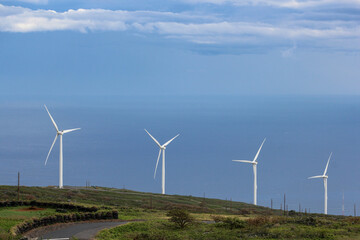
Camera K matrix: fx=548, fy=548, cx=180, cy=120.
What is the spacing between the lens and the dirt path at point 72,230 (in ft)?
108

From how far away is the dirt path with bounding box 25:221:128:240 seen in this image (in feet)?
108

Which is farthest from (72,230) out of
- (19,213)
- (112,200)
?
(112,200)

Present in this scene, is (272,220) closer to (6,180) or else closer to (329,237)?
(329,237)

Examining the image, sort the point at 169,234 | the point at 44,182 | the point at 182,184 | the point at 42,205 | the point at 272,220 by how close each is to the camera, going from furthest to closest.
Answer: the point at 182,184
the point at 44,182
the point at 42,205
the point at 272,220
the point at 169,234

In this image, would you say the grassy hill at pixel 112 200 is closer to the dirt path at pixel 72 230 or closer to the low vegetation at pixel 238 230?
the dirt path at pixel 72 230

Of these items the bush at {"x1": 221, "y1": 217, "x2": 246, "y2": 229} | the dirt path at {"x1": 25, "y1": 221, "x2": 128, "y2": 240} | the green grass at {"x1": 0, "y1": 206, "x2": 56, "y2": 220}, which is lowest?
the dirt path at {"x1": 25, "y1": 221, "x2": 128, "y2": 240}

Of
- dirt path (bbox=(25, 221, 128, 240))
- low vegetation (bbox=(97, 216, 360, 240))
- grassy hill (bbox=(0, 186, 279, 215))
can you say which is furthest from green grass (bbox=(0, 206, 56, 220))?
grassy hill (bbox=(0, 186, 279, 215))

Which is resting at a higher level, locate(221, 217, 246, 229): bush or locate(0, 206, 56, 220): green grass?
locate(0, 206, 56, 220): green grass

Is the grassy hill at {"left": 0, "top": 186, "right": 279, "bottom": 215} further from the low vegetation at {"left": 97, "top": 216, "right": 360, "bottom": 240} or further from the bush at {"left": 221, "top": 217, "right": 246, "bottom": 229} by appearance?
the bush at {"left": 221, "top": 217, "right": 246, "bottom": 229}

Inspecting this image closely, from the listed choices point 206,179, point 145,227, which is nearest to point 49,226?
point 145,227

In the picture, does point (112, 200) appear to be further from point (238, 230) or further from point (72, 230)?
point (238, 230)

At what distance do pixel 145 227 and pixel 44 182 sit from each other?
129 m

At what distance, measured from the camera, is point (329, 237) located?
34188mm

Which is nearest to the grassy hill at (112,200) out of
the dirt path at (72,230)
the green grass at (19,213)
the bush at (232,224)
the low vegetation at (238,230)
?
the green grass at (19,213)
